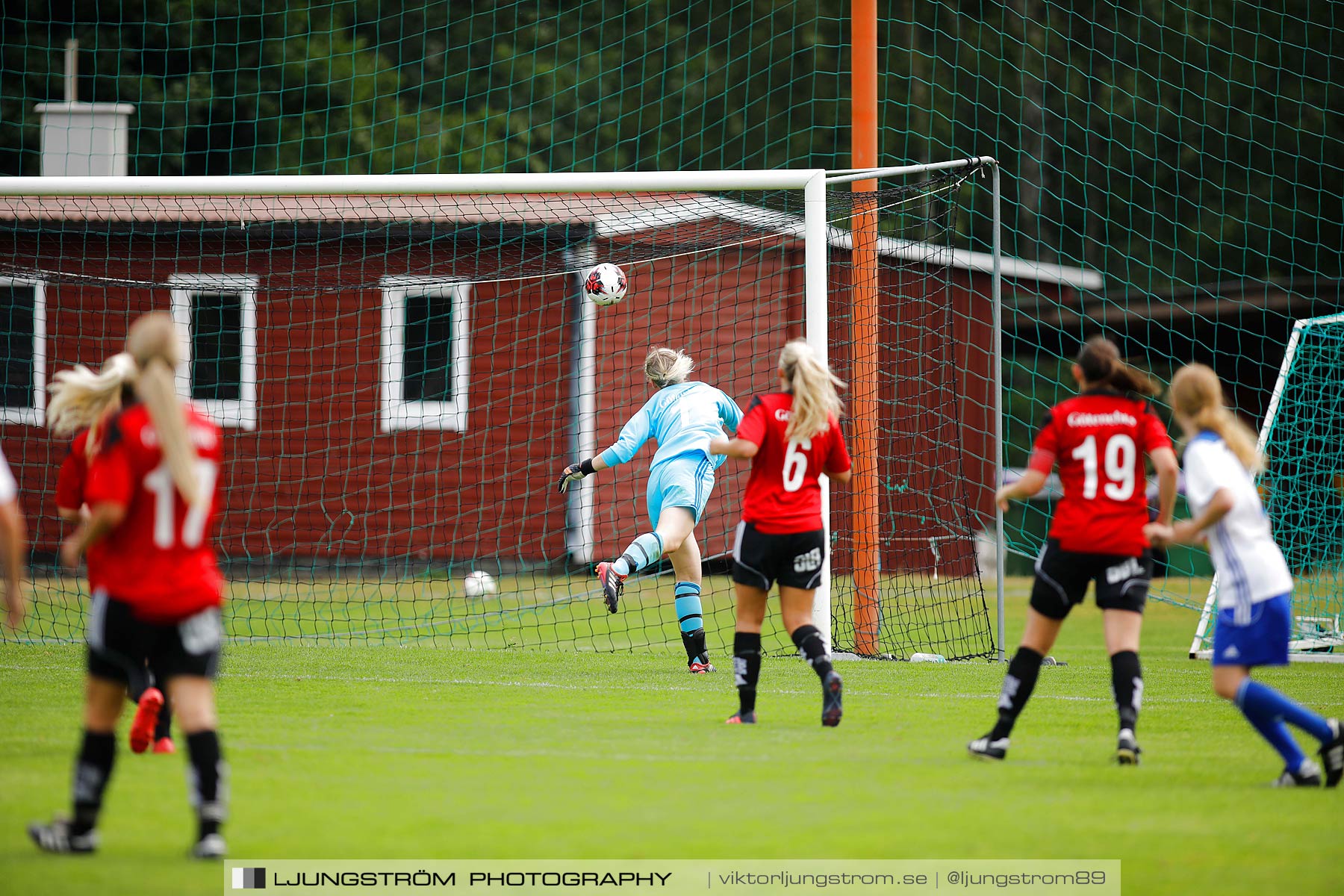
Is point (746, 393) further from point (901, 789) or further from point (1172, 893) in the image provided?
point (1172, 893)

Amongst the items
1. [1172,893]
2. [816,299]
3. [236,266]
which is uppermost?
[236,266]

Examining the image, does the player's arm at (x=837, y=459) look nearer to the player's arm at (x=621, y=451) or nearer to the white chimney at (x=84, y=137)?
the player's arm at (x=621, y=451)

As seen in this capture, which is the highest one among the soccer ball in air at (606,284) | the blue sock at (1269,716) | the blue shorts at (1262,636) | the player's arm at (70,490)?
the soccer ball in air at (606,284)

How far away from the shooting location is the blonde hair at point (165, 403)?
4043mm

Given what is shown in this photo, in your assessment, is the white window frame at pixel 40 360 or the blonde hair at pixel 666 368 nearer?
the blonde hair at pixel 666 368

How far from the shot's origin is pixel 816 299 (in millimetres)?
9172

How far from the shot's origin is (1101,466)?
5.66m

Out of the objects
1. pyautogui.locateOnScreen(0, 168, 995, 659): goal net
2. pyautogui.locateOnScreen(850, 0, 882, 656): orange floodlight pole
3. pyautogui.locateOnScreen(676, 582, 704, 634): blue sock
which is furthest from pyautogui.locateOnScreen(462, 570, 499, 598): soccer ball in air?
pyautogui.locateOnScreen(676, 582, 704, 634): blue sock

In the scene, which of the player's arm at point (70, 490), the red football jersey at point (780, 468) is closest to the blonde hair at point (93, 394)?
the player's arm at point (70, 490)

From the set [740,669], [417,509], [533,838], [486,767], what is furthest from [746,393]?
[533,838]

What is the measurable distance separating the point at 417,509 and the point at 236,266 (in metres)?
3.61

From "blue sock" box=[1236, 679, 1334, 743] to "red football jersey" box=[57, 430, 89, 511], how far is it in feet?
15.5

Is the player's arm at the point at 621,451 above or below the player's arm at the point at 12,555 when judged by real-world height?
above

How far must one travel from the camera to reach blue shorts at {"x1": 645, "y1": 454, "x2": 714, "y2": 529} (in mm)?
8797
